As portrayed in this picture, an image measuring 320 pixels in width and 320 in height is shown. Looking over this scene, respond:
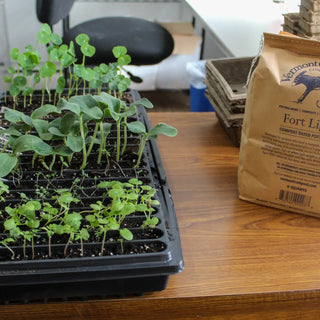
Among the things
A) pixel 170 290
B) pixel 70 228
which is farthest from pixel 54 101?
pixel 170 290

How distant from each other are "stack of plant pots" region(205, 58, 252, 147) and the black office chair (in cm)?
117

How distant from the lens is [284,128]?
2.99 feet

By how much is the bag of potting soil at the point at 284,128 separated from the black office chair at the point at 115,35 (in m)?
1.54

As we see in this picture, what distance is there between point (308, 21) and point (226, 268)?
1.97ft

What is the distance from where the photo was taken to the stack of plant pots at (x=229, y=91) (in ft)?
3.83

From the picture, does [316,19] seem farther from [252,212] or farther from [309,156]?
[252,212]

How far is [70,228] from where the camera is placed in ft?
2.55

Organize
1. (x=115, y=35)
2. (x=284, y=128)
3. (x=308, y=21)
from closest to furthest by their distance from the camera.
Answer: (x=284, y=128), (x=308, y=21), (x=115, y=35)

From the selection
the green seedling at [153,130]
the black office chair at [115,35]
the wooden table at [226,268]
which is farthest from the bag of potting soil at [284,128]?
the black office chair at [115,35]

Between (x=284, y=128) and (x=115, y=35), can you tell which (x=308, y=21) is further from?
(x=115, y=35)

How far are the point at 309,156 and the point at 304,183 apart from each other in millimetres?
63

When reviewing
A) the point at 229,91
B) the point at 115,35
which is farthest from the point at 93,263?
the point at 115,35

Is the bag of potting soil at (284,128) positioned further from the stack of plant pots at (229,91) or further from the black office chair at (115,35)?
the black office chair at (115,35)

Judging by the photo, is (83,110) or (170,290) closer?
(170,290)
